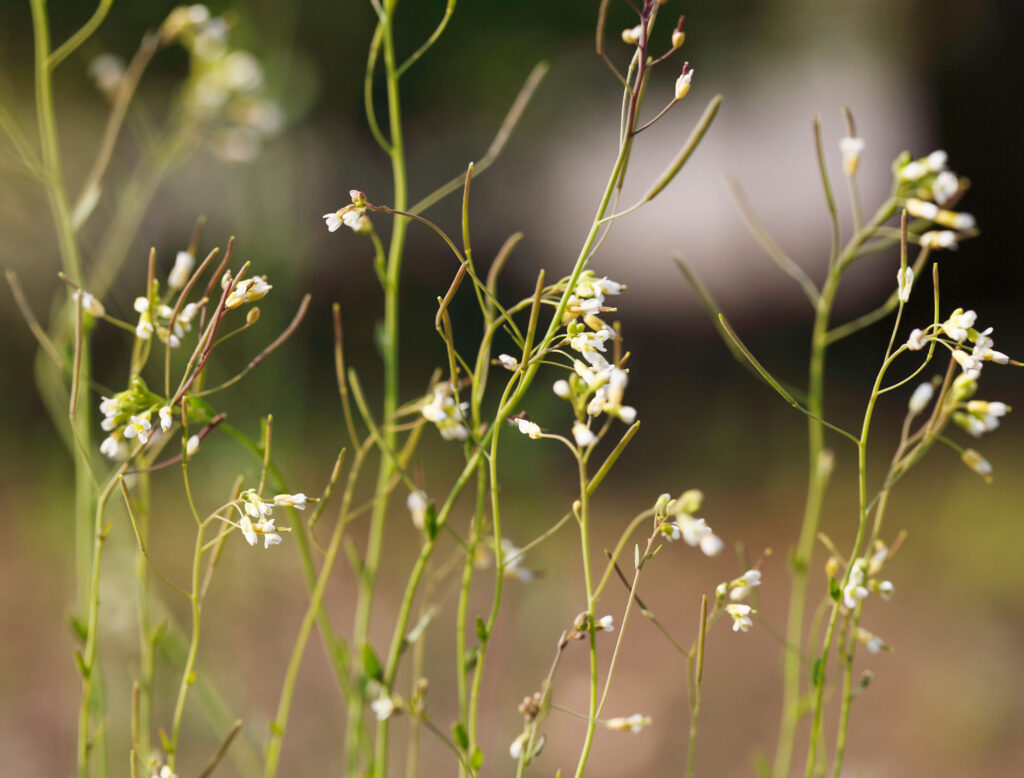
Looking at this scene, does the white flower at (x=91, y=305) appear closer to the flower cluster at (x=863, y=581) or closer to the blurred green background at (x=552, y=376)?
the blurred green background at (x=552, y=376)

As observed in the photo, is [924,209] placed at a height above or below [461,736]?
above

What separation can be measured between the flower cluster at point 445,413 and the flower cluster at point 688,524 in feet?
0.33

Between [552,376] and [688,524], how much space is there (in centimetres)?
161

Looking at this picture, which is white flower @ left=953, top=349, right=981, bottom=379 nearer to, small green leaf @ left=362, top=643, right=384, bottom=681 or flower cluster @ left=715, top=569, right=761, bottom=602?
flower cluster @ left=715, top=569, right=761, bottom=602

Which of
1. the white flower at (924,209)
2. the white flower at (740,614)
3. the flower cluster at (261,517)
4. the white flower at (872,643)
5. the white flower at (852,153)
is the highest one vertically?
the white flower at (852,153)

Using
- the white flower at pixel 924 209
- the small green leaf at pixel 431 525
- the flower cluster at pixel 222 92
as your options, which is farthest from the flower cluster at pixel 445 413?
the flower cluster at pixel 222 92

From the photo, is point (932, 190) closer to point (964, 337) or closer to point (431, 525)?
point (964, 337)

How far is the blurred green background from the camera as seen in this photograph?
1.27 m

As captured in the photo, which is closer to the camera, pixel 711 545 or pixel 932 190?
pixel 711 545

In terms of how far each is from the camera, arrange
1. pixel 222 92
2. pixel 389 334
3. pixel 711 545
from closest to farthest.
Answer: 1. pixel 711 545
2. pixel 389 334
3. pixel 222 92

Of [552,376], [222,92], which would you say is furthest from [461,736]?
[552,376]

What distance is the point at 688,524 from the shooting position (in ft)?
1.08

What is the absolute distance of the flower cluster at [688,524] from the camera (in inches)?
12.5

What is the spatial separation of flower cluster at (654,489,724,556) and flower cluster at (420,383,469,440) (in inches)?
4.0
